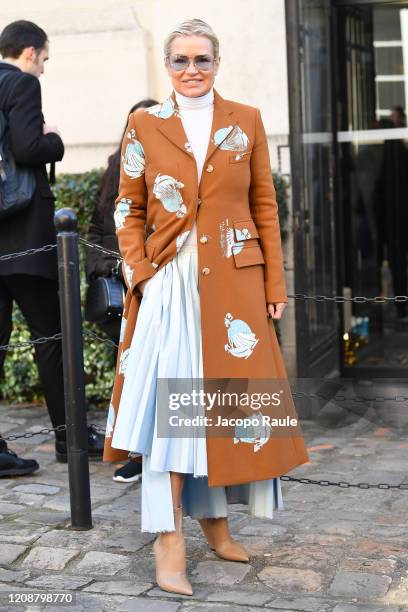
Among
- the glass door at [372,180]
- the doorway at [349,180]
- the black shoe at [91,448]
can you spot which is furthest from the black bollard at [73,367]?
the glass door at [372,180]

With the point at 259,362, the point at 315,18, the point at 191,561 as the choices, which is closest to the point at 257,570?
the point at 191,561

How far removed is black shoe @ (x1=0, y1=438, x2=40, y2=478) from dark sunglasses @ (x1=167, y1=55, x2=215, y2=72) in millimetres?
2428

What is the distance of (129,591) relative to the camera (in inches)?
159

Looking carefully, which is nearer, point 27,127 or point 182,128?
point 182,128

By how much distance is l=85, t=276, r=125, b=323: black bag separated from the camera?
5449 mm

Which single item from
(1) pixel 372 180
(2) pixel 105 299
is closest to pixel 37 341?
(2) pixel 105 299

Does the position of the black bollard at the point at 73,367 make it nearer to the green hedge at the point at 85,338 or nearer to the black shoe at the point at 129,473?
the black shoe at the point at 129,473

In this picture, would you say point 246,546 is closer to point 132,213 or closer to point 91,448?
point 132,213

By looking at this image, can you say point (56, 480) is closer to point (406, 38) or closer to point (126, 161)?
point (126, 161)

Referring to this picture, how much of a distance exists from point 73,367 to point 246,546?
1.03m

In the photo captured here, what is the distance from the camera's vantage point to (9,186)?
216 inches

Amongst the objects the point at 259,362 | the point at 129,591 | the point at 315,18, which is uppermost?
the point at 315,18

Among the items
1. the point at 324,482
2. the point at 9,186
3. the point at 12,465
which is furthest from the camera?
the point at 12,465

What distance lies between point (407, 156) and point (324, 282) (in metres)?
3.30
